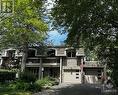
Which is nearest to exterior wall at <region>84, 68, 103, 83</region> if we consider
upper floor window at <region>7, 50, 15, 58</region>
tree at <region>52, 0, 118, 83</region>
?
upper floor window at <region>7, 50, 15, 58</region>

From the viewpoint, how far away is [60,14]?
2511 cm

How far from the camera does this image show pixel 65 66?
62938 millimetres

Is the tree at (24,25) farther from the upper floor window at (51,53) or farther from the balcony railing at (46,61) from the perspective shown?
the upper floor window at (51,53)

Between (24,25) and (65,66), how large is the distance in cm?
1965

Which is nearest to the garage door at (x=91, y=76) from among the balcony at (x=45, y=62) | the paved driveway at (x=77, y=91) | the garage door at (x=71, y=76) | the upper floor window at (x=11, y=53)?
the garage door at (x=71, y=76)

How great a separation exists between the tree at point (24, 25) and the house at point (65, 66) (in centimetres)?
1536

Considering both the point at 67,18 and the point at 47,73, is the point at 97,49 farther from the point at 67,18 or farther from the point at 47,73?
the point at 47,73

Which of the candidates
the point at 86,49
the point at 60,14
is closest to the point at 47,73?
the point at 86,49

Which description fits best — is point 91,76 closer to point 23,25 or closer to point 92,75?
point 92,75

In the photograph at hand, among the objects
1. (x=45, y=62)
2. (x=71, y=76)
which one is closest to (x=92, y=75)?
(x=71, y=76)

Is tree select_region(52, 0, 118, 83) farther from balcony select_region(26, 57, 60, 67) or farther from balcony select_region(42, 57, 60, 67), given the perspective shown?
balcony select_region(26, 57, 60, 67)

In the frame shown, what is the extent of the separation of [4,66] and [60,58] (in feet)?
38.6

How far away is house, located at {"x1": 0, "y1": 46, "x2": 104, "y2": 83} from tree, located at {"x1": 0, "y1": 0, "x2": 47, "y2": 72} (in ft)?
50.4

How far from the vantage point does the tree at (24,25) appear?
43.4 m
